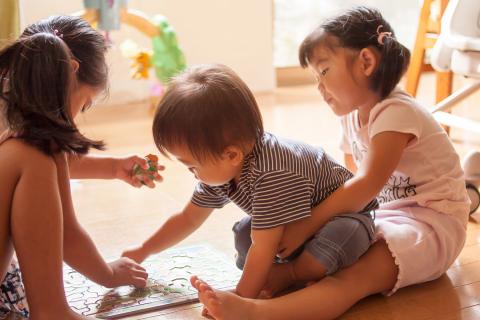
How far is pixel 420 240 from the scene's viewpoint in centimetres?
109

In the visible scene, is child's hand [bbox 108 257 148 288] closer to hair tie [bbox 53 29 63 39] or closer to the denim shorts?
the denim shorts

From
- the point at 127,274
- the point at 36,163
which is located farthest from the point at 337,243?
the point at 36,163

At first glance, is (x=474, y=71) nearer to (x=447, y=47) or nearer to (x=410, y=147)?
(x=447, y=47)

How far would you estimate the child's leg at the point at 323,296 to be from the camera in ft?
2.99

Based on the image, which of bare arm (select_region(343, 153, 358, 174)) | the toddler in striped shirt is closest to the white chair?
bare arm (select_region(343, 153, 358, 174))

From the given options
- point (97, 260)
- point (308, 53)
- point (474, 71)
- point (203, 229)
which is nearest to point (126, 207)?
point (203, 229)

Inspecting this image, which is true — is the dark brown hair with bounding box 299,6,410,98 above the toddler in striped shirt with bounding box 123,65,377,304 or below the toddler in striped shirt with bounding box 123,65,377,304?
above

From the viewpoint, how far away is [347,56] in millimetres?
1123

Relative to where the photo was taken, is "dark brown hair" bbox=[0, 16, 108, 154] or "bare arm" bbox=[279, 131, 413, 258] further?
"bare arm" bbox=[279, 131, 413, 258]

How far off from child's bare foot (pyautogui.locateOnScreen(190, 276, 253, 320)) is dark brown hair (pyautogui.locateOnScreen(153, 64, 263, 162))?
177mm

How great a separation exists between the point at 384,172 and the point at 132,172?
0.40 m

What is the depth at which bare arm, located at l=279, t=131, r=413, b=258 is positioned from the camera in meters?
1.03

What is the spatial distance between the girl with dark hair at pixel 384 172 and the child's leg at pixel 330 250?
12 millimetres

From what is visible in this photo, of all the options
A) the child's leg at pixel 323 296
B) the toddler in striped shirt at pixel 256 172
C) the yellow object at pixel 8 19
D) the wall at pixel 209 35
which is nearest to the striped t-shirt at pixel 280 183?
the toddler in striped shirt at pixel 256 172
